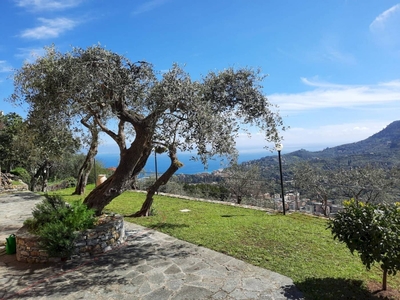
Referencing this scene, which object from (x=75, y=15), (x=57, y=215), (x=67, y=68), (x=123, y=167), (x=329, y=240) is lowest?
(x=329, y=240)

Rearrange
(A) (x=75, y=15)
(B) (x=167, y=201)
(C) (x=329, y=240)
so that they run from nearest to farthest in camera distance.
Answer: (C) (x=329, y=240) < (A) (x=75, y=15) < (B) (x=167, y=201)

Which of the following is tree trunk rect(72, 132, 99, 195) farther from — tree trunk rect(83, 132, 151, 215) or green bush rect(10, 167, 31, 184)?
green bush rect(10, 167, 31, 184)

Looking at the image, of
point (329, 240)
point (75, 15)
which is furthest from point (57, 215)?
point (329, 240)

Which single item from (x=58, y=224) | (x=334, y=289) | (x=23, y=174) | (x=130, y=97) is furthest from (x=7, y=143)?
(x=334, y=289)

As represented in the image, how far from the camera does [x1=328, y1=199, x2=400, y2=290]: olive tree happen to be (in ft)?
13.9

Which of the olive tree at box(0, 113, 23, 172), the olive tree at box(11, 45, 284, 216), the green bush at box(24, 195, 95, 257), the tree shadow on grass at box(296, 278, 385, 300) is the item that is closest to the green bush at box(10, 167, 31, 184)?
the olive tree at box(0, 113, 23, 172)

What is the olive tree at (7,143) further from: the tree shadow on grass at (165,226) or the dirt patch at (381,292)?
the dirt patch at (381,292)

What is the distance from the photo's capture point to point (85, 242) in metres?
6.70

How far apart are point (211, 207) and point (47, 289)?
8.10 metres

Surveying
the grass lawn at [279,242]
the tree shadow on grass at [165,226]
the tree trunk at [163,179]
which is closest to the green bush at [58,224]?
the tree shadow on grass at [165,226]

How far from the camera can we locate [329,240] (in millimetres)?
7602

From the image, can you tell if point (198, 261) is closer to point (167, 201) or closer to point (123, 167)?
point (123, 167)

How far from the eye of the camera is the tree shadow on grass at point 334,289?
4.66 meters

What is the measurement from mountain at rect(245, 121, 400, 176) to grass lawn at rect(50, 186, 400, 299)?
324 centimetres
